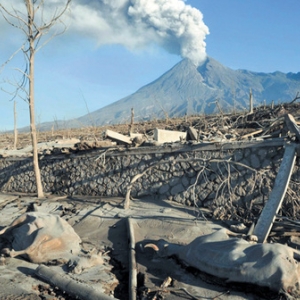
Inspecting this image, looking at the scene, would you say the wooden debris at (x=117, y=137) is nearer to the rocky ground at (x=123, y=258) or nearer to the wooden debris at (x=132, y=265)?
the rocky ground at (x=123, y=258)

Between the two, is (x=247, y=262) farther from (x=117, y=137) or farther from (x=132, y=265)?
(x=117, y=137)

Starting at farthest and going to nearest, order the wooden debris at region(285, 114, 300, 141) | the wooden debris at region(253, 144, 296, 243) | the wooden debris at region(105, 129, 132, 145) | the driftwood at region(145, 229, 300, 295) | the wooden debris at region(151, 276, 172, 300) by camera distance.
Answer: the wooden debris at region(105, 129, 132, 145)
the wooden debris at region(285, 114, 300, 141)
the wooden debris at region(253, 144, 296, 243)
the wooden debris at region(151, 276, 172, 300)
the driftwood at region(145, 229, 300, 295)

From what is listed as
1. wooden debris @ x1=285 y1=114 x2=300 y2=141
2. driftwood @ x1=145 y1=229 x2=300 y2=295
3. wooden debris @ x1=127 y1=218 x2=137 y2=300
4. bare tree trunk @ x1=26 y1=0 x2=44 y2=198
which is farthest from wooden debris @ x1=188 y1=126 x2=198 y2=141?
bare tree trunk @ x1=26 y1=0 x2=44 y2=198

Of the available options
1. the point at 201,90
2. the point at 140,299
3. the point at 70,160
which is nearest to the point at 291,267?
the point at 140,299

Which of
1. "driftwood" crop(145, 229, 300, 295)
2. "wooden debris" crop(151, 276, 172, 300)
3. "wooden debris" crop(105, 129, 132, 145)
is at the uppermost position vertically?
"wooden debris" crop(105, 129, 132, 145)

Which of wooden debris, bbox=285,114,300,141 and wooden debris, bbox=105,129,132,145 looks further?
wooden debris, bbox=105,129,132,145

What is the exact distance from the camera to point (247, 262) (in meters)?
5.09

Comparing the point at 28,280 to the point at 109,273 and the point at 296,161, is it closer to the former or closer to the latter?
the point at 109,273

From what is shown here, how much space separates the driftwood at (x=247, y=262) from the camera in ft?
15.8

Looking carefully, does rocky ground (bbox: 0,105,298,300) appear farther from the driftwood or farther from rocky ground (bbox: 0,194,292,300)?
the driftwood

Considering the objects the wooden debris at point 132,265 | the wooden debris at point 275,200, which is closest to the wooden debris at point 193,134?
the wooden debris at point 275,200

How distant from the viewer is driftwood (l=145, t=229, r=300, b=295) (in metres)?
4.80

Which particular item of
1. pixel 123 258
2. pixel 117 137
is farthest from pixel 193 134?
pixel 123 258

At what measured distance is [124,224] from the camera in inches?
319
